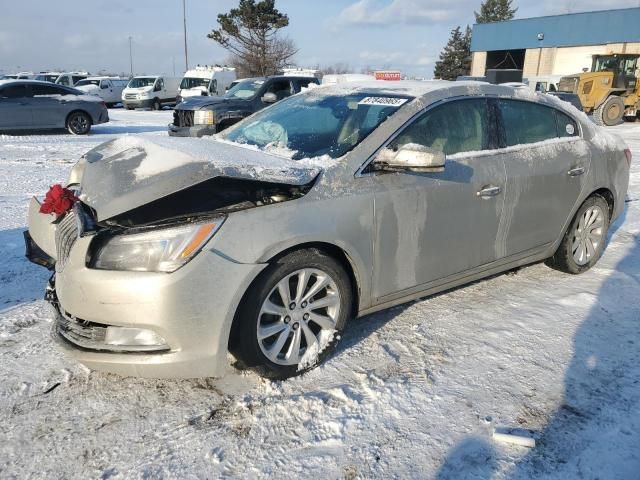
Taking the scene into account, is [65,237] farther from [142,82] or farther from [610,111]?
[142,82]

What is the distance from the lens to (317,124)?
360 centimetres

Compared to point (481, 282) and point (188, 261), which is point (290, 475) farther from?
point (481, 282)

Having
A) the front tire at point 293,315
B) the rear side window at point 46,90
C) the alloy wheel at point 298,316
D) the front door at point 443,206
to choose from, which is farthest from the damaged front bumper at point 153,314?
the rear side window at point 46,90

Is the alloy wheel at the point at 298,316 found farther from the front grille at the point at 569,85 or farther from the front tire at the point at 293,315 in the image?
the front grille at the point at 569,85

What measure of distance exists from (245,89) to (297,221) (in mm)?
10600

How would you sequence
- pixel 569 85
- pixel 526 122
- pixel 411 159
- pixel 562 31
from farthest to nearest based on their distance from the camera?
pixel 562 31
pixel 569 85
pixel 526 122
pixel 411 159

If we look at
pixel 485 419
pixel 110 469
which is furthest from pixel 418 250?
pixel 110 469

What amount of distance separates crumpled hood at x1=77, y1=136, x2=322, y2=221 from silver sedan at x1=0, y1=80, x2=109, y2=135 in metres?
12.6

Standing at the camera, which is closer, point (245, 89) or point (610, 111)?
point (245, 89)

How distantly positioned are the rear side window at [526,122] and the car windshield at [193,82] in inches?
1035

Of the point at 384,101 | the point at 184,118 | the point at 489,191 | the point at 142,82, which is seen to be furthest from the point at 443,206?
the point at 142,82

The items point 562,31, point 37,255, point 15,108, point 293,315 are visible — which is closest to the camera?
point 293,315

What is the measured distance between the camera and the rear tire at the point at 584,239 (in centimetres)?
443

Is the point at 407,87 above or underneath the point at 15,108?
above
